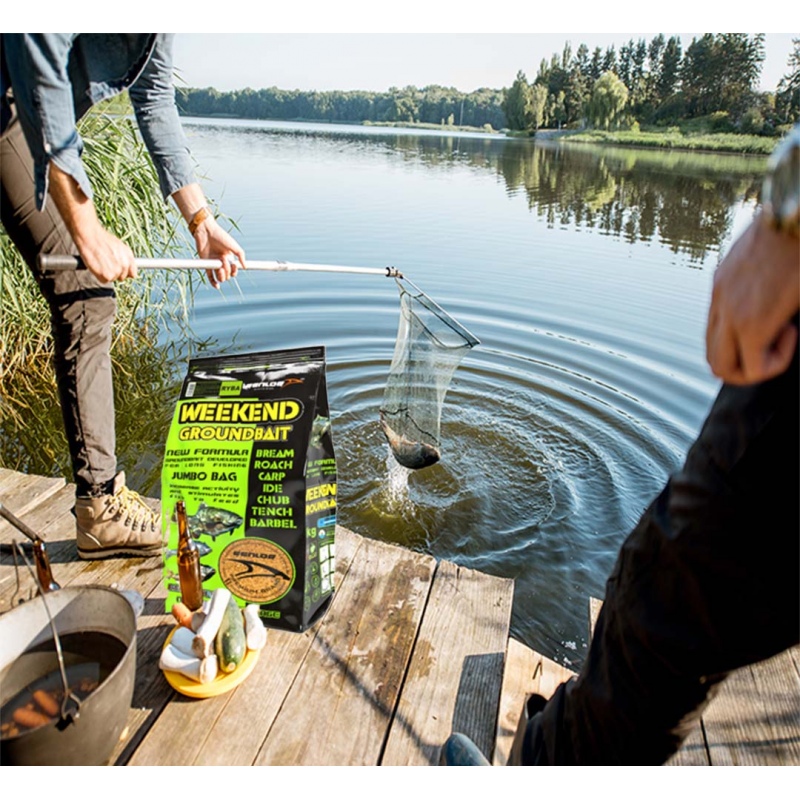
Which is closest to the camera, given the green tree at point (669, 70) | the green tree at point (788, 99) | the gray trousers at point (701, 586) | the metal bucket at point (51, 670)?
the gray trousers at point (701, 586)

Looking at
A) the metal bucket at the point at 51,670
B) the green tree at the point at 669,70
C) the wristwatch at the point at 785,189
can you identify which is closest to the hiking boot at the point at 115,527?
the metal bucket at the point at 51,670

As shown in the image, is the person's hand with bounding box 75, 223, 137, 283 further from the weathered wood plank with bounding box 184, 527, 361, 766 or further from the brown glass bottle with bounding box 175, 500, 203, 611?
the weathered wood plank with bounding box 184, 527, 361, 766

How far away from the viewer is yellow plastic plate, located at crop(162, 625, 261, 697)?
156 cm

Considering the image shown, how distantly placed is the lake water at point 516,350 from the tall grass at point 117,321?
96cm

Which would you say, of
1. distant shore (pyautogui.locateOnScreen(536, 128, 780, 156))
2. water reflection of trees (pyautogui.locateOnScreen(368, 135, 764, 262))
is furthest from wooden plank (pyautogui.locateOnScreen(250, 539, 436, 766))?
distant shore (pyautogui.locateOnScreen(536, 128, 780, 156))

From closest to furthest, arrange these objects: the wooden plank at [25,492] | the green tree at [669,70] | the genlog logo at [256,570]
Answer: the genlog logo at [256,570], the wooden plank at [25,492], the green tree at [669,70]

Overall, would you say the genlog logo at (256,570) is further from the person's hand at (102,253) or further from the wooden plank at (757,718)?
the wooden plank at (757,718)

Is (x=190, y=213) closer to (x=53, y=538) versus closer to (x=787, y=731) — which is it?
(x=53, y=538)

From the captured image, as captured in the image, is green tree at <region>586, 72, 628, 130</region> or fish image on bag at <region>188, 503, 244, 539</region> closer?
fish image on bag at <region>188, 503, 244, 539</region>

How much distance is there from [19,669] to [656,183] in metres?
19.6

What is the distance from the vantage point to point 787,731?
1636 millimetres

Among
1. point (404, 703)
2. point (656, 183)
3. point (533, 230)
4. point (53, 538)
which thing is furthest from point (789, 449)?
point (656, 183)

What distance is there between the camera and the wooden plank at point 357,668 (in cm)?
149

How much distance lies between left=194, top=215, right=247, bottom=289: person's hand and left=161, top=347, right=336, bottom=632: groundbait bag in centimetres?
52
